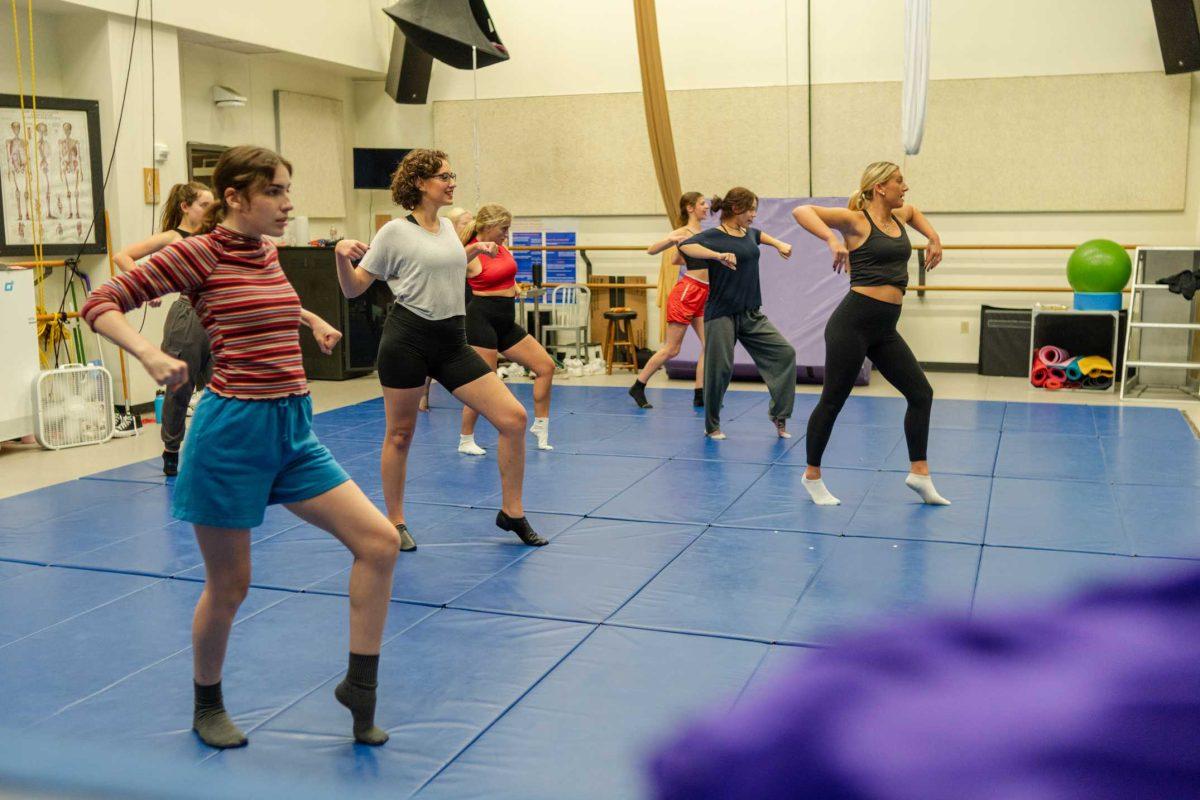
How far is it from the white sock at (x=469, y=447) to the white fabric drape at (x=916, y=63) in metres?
3.11

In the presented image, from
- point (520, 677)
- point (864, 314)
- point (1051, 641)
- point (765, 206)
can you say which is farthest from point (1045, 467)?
point (765, 206)

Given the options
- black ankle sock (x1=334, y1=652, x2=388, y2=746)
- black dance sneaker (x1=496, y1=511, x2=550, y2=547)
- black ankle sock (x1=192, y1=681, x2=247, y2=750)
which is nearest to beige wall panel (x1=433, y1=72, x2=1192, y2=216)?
black dance sneaker (x1=496, y1=511, x2=550, y2=547)

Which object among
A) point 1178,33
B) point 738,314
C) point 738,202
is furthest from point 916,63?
point 1178,33

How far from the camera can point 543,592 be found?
174 inches

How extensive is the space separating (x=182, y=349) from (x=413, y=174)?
95.3 inches

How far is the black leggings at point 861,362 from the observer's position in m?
5.46

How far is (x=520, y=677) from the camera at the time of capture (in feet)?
11.7

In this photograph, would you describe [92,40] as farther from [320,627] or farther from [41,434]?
[320,627]

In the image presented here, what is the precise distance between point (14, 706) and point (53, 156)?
250 inches

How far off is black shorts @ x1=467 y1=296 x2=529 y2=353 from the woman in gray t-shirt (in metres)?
1.75

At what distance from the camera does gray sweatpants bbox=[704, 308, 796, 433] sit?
7.48 meters

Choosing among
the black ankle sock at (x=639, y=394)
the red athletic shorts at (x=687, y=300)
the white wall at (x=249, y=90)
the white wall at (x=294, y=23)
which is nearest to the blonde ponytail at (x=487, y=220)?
the red athletic shorts at (x=687, y=300)

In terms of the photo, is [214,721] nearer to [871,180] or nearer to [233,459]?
[233,459]

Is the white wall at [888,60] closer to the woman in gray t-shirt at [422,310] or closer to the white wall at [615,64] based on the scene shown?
the white wall at [615,64]
